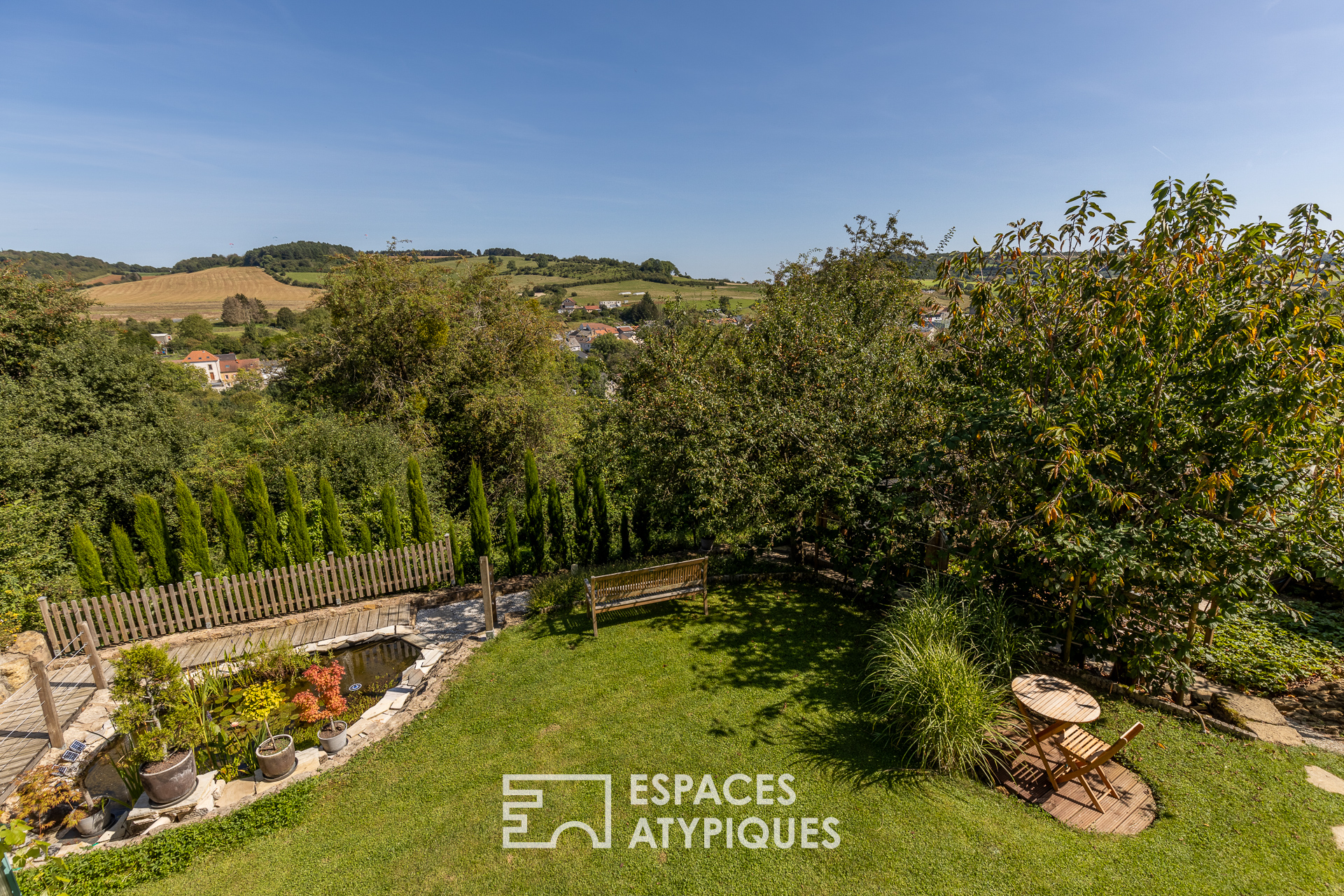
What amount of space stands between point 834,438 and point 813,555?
3198 millimetres

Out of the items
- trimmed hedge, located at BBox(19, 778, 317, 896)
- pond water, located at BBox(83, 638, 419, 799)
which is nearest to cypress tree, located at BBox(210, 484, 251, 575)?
pond water, located at BBox(83, 638, 419, 799)

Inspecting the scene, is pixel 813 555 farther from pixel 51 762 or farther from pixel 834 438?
pixel 51 762

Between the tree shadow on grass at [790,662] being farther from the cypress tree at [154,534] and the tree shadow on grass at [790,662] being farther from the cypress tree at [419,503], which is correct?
the cypress tree at [154,534]

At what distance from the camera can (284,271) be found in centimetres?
9244

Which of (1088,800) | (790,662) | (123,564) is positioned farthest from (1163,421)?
(123,564)

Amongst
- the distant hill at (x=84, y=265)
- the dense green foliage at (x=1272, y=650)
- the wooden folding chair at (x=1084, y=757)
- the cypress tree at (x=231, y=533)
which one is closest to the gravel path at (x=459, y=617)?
the cypress tree at (x=231, y=533)

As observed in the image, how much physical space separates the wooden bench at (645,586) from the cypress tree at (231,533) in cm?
654

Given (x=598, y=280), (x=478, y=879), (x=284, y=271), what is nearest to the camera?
(x=478, y=879)

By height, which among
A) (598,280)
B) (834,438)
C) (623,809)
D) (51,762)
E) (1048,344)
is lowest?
(51,762)

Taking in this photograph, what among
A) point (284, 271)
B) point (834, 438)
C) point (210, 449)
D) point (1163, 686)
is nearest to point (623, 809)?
point (834, 438)

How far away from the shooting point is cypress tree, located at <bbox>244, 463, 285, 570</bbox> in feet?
32.8

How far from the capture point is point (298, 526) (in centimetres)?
997

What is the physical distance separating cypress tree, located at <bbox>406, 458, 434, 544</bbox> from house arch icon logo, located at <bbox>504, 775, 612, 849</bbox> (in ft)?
20.4

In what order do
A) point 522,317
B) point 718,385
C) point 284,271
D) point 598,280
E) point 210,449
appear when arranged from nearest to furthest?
point 718,385
point 210,449
point 522,317
point 284,271
point 598,280
